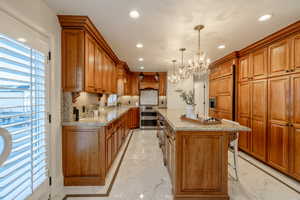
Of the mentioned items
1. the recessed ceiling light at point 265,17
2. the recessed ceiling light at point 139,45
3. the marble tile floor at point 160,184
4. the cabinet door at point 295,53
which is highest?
the recessed ceiling light at point 139,45

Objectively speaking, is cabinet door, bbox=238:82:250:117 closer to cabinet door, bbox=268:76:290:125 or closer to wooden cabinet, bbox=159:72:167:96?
cabinet door, bbox=268:76:290:125

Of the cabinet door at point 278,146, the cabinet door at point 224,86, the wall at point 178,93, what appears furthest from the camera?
the wall at point 178,93

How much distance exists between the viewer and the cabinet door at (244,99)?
3.35 meters

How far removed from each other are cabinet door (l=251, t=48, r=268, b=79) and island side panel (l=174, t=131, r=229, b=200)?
83.8 inches

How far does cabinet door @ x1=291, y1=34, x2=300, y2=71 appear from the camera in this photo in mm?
2279

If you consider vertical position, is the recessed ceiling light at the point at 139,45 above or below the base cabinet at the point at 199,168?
above

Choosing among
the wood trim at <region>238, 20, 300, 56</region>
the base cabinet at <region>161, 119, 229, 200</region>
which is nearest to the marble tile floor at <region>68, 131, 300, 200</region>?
the base cabinet at <region>161, 119, 229, 200</region>

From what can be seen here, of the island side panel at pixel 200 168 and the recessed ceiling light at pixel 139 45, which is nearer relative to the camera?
the island side panel at pixel 200 168

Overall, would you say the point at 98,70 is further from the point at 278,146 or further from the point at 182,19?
the point at 278,146

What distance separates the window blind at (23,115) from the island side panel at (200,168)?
171 cm

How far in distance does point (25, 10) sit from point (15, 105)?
1041 millimetres

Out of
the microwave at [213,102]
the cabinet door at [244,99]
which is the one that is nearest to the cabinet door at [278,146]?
the cabinet door at [244,99]

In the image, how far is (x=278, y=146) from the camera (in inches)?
102

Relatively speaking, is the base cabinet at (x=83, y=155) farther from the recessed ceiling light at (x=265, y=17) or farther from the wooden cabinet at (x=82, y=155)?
the recessed ceiling light at (x=265, y=17)
